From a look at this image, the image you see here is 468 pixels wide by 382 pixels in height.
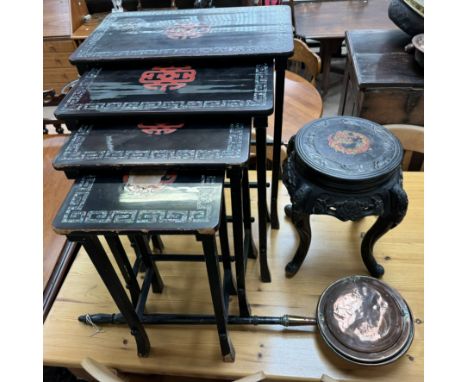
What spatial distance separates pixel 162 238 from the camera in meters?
1.55

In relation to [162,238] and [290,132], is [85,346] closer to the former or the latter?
[162,238]

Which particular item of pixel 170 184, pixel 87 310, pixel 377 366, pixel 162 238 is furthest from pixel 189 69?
pixel 377 366

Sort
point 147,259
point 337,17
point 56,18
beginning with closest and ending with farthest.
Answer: point 147,259 < point 337,17 < point 56,18

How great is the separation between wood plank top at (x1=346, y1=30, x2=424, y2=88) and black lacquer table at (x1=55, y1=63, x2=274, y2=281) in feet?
3.02

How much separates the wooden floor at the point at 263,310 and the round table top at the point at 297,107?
656 mm

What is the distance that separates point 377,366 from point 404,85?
127 centimetres

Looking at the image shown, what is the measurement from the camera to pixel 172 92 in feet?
3.13

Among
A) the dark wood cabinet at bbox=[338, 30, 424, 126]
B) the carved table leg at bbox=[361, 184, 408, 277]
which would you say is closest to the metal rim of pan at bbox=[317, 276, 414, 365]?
the carved table leg at bbox=[361, 184, 408, 277]

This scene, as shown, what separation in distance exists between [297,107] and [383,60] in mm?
532

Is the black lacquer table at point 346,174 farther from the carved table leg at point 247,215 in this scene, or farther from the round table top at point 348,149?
the carved table leg at point 247,215

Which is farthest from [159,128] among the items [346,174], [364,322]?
[364,322]

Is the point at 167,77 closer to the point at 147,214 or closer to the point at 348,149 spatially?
the point at 147,214

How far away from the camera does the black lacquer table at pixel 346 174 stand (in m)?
1.02

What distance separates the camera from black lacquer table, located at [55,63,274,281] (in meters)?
0.90
